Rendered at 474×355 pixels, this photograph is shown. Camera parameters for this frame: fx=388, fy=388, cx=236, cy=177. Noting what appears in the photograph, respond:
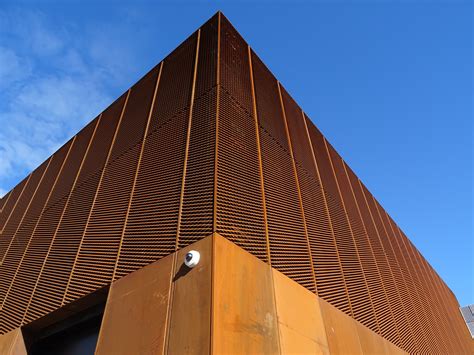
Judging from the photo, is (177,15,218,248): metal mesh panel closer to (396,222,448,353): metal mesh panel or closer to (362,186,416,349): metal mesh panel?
(362,186,416,349): metal mesh panel

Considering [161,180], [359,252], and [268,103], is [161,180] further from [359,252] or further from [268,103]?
[359,252]

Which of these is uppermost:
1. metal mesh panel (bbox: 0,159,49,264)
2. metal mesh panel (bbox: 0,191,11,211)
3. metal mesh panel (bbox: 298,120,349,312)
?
metal mesh panel (bbox: 0,191,11,211)

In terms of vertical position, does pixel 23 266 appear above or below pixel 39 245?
below

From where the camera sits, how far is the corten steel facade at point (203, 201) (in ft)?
20.6

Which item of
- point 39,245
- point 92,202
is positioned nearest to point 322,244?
point 92,202

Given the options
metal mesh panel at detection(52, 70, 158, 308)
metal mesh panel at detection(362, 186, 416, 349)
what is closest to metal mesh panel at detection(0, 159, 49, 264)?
metal mesh panel at detection(52, 70, 158, 308)

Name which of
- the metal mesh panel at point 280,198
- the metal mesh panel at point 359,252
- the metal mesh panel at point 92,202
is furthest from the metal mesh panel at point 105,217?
the metal mesh panel at point 359,252

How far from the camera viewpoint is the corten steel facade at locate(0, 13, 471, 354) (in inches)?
247

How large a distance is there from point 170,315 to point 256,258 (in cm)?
148

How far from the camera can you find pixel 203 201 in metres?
5.96

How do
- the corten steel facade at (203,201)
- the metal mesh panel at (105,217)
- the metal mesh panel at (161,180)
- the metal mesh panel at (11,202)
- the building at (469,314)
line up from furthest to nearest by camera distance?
the building at (469,314) < the metal mesh panel at (11,202) < the metal mesh panel at (105,217) < the corten steel facade at (203,201) < the metal mesh panel at (161,180)

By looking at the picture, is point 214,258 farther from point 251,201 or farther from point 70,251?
point 70,251

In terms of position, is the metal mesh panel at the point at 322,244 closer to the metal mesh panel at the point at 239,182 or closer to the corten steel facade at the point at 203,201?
the corten steel facade at the point at 203,201

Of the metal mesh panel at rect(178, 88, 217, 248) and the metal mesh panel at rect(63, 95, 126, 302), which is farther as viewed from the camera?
the metal mesh panel at rect(63, 95, 126, 302)
